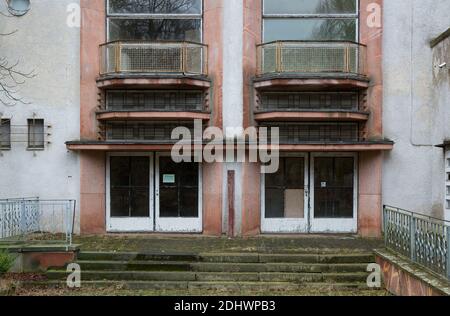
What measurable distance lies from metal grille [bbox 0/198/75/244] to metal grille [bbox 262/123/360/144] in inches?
254

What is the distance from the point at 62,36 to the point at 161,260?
299 inches

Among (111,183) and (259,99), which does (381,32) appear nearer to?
(259,99)

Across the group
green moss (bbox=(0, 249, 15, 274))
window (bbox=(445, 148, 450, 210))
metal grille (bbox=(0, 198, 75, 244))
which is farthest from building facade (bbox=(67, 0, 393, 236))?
green moss (bbox=(0, 249, 15, 274))

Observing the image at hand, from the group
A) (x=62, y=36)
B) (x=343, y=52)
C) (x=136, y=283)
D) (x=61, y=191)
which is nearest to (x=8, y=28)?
(x=62, y=36)

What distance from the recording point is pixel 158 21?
45.4 feet

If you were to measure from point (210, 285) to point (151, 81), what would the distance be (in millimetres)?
6163

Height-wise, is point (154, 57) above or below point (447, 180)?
above

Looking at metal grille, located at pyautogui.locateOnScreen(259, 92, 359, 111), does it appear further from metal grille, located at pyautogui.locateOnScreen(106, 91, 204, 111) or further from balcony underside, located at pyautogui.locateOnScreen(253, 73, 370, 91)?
metal grille, located at pyautogui.locateOnScreen(106, 91, 204, 111)

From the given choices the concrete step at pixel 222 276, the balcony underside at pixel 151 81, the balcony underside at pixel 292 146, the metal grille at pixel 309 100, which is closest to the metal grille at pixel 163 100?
the balcony underside at pixel 151 81

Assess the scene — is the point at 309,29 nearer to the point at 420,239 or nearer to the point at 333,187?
the point at 333,187

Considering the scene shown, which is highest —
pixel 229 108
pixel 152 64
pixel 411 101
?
pixel 152 64

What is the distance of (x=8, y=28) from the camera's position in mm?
13656

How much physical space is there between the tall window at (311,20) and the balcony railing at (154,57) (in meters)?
2.46

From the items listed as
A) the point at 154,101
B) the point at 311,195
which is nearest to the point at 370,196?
the point at 311,195
